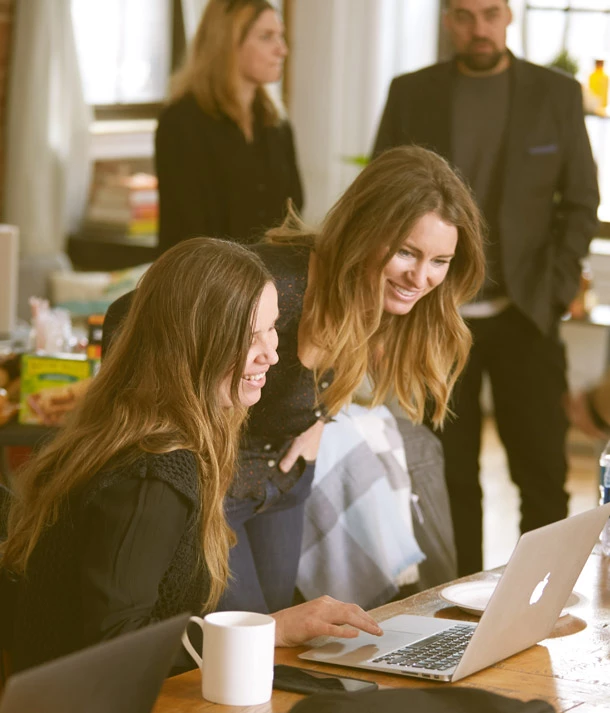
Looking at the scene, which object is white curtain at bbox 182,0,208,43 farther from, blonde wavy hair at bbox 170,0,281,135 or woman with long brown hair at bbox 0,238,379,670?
woman with long brown hair at bbox 0,238,379,670

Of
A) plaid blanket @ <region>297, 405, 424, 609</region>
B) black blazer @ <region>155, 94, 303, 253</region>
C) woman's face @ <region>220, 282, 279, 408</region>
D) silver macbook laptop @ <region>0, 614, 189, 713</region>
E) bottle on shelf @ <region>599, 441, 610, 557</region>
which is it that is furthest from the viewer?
black blazer @ <region>155, 94, 303, 253</region>

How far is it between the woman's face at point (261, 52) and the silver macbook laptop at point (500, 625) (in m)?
2.14

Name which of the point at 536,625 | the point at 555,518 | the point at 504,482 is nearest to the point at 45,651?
the point at 536,625

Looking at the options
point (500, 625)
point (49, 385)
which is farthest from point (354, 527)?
point (500, 625)

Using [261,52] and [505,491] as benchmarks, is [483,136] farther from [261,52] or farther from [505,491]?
[505,491]

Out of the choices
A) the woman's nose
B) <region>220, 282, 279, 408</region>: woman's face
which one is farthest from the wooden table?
the woman's nose

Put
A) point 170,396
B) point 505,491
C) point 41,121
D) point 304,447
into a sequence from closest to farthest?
point 170,396, point 304,447, point 505,491, point 41,121

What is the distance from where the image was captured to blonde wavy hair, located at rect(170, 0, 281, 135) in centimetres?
353

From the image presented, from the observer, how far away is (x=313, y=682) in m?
1.49

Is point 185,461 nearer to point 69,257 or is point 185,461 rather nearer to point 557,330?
point 557,330

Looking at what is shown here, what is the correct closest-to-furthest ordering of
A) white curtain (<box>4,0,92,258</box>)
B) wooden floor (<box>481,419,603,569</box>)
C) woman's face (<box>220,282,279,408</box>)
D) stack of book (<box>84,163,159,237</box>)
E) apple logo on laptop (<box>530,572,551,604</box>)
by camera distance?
apple logo on laptop (<box>530,572,551,604</box>) → woman's face (<box>220,282,279,408</box>) → wooden floor (<box>481,419,603,569</box>) → white curtain (<box>4,0,92,258</box>) → stack of book (<box>84,163,159,237</box>)

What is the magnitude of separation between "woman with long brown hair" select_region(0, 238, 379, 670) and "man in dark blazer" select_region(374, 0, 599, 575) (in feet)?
5.26

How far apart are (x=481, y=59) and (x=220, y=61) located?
2.43 feet

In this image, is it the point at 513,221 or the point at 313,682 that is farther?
the point at 513,221
